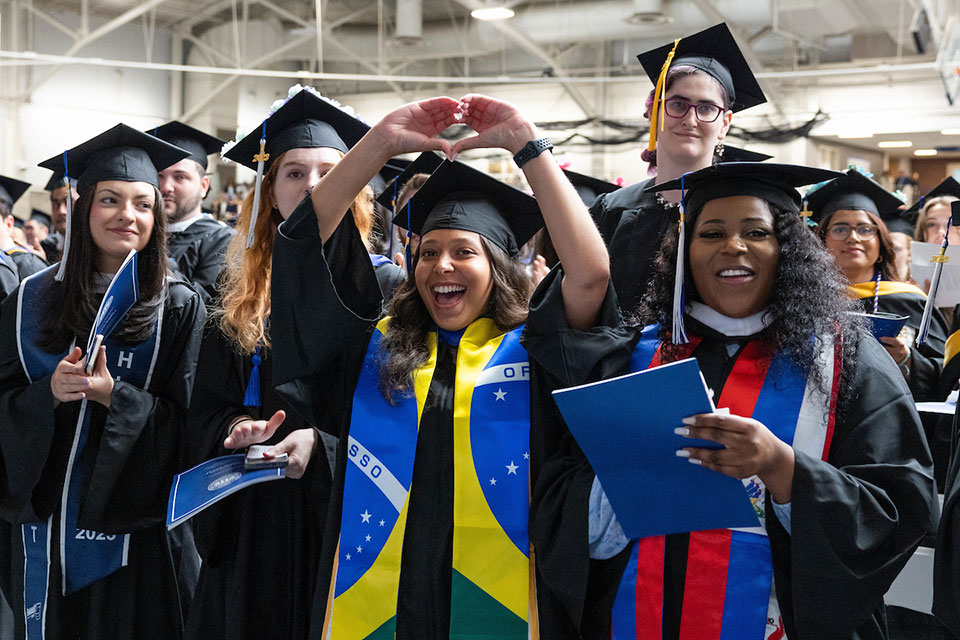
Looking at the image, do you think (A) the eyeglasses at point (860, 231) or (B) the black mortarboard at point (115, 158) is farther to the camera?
(A) the eyeglasses at point (860, 231)

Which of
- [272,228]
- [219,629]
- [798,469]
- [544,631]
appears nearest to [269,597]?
[219,629]

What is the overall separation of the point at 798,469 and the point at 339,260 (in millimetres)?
1181

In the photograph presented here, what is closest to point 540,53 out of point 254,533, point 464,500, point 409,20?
point 409,20

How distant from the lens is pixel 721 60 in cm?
293

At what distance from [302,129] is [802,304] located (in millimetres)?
1578

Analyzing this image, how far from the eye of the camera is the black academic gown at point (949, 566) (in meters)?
1.99

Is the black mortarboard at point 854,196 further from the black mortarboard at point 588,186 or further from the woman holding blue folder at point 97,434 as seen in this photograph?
the woman holding blue folder at point 97,434

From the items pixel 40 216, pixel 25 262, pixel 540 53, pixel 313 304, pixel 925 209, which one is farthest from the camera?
pixel 540 53

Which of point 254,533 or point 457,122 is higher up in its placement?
point 457,122

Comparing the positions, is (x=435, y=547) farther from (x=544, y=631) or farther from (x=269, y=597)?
(x=269, y=597)

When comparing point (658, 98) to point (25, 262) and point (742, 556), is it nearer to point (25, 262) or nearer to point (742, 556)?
point (742, 556)

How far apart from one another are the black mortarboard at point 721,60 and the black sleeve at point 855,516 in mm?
1289

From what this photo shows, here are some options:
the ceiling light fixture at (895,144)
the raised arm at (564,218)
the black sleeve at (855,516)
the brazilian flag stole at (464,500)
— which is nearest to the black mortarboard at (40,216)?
the brazilian flag stole at (464,500)

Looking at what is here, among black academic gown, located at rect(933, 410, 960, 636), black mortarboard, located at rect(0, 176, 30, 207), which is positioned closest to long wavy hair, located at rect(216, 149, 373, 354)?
black academic gown, located at rect(933, 410, 960, 636)
